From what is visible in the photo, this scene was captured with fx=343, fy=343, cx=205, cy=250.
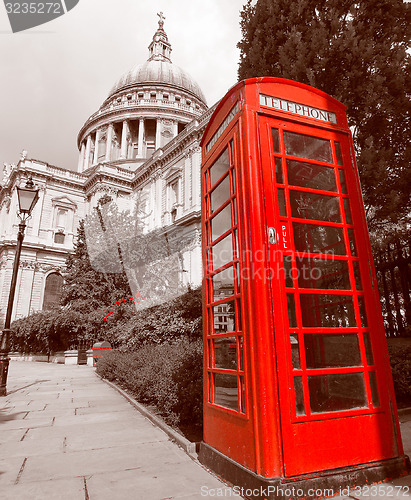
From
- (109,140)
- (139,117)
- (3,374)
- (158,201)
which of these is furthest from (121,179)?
(3,374)

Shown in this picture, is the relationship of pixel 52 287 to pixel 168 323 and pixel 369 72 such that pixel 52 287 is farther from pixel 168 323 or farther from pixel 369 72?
pixel 369 72

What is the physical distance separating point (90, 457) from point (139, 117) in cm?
5451

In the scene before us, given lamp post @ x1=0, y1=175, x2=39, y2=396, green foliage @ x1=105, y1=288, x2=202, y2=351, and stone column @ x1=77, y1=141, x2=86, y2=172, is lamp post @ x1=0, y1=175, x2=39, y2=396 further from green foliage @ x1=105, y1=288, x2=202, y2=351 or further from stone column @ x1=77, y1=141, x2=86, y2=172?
stone column @ x1=77, y1=141, x2=86, y2=172

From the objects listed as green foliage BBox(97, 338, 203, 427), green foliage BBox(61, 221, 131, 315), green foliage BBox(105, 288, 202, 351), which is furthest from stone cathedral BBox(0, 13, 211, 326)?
green foliage BBox(97, 338, 203, 427)

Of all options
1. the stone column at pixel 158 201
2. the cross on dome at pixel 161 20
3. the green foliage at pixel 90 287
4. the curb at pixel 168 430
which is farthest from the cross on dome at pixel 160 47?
the curb at pixel 168 430

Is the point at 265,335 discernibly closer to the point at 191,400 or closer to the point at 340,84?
the point at 191,400

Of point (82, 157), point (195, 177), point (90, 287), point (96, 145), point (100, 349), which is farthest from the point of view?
point (82, 157)

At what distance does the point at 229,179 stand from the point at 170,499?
8.65ft

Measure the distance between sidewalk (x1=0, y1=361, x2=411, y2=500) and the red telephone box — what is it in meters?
0.35

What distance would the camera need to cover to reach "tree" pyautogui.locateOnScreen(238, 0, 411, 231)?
23.8 ft

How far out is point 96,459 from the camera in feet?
11.4

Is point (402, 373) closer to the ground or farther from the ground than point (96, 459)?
farther from the ground

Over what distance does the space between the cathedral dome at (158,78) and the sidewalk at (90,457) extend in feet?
198

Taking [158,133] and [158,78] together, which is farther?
[158,78]
